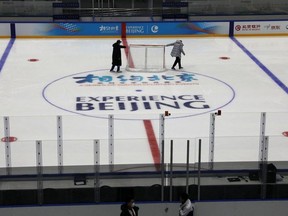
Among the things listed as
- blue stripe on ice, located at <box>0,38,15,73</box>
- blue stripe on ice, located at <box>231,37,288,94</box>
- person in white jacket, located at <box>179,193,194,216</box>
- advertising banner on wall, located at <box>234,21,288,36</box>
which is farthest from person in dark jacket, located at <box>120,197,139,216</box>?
advertising banner on wall, located at <box>234,21,288,36</box>

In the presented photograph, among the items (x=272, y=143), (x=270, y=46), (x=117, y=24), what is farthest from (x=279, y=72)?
(x=272, y=143)

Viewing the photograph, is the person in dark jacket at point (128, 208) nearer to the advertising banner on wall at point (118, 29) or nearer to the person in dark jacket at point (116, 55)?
the person in dark jacket at point (116, 55)

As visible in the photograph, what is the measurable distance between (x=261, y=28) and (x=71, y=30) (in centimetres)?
659

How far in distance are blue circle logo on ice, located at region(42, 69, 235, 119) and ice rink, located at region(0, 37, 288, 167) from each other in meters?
0.02

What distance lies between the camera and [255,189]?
31.4ft

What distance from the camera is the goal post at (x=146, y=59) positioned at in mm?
18406

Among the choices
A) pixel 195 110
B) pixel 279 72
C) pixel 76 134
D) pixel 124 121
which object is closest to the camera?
pixel 76 134

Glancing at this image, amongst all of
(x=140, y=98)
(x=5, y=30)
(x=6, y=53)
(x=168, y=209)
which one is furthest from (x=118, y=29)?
(x=168, y=209)

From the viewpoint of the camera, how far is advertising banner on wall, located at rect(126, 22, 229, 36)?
22891mm

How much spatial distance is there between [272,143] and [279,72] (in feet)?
29.6

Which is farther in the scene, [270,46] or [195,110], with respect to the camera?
[270,46]

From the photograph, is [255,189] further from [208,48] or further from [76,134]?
[208,48]

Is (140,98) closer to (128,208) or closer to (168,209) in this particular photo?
(168,209)

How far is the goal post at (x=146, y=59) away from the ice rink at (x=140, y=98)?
31cm
